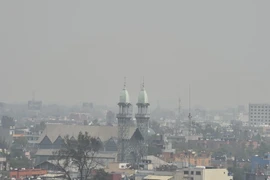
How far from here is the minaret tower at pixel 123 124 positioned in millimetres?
89312

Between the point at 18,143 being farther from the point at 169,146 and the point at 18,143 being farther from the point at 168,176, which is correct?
the point at 168,176

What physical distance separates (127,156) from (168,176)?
2198 centimetres

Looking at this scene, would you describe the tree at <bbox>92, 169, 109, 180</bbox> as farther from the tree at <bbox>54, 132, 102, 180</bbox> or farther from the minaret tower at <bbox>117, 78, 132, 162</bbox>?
the minaret tower at <bbox>117, 78, 132, 162</bbox>

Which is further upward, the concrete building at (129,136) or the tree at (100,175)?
the concrete building at (129,136)

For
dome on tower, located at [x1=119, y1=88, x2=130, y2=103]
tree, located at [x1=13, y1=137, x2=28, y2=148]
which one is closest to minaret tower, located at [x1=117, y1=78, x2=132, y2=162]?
dome on tower, located at [x1=119, y1=88, x2=130, y2=103]

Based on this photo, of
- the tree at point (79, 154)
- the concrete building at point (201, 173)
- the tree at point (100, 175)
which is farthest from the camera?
the concrete building at point (201, 173)

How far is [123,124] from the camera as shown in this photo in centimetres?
9119

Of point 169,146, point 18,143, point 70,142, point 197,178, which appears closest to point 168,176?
point 197,178

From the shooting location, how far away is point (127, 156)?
291 feet

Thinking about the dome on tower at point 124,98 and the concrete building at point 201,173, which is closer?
the concrete building at point 201,173

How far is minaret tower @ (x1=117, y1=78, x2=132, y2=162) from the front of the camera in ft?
293

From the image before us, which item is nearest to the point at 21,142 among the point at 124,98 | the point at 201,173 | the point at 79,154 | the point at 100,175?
the point at 124,98

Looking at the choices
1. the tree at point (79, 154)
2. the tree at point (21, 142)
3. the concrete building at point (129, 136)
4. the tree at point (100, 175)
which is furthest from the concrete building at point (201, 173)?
the tree at point (21, 142)

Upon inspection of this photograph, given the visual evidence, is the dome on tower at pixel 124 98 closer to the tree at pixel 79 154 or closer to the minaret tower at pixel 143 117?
the minaret tower at pixel 143 117
